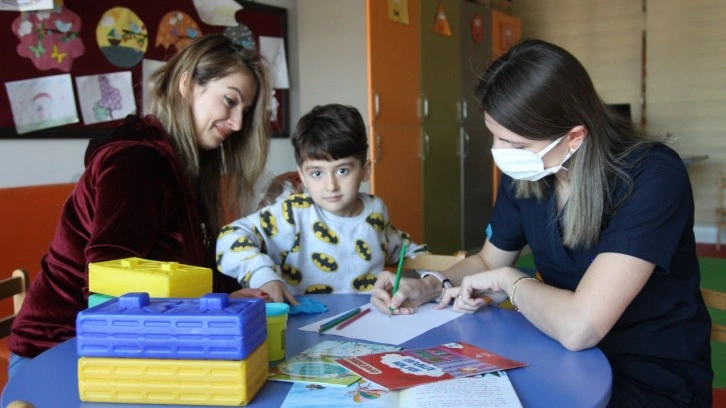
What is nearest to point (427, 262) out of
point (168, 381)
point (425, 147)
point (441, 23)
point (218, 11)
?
point (168, 381)

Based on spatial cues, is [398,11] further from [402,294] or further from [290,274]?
[402,294]

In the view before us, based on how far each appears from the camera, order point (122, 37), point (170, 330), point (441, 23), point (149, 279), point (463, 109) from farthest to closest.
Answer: point (463, 109) < point (441, 23) < point (122, 37) < point (149, 279) < point (170, 330)

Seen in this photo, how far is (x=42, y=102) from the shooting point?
102 inches

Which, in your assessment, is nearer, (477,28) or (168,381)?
(168,381)

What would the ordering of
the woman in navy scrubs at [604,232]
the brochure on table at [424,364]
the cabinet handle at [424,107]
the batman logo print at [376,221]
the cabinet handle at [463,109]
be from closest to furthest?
the brochure on table at [424,364] < the woman in navy scrubs at [604,232] < the batman logo print at [376,221] < the cabinet handle at [424,107] < the cabinet handle at [463,109]

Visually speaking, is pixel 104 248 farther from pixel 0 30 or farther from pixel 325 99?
pixel 325 99

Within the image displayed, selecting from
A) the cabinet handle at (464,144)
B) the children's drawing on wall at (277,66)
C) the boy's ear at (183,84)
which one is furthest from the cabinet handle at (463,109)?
the boy's ear at (183,84)

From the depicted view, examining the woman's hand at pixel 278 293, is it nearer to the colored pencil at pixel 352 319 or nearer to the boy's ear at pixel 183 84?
the colored pencil at pixel 352 319

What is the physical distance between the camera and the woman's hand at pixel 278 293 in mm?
1366

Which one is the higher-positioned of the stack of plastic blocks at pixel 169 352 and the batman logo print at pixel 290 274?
the stack of plastic blocks at pixel 169 352

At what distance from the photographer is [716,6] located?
5582 mm

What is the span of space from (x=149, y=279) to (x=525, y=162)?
2.46ft

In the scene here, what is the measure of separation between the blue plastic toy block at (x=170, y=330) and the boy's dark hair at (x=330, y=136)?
86cm

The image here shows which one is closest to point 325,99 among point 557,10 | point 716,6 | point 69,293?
point 69,293
